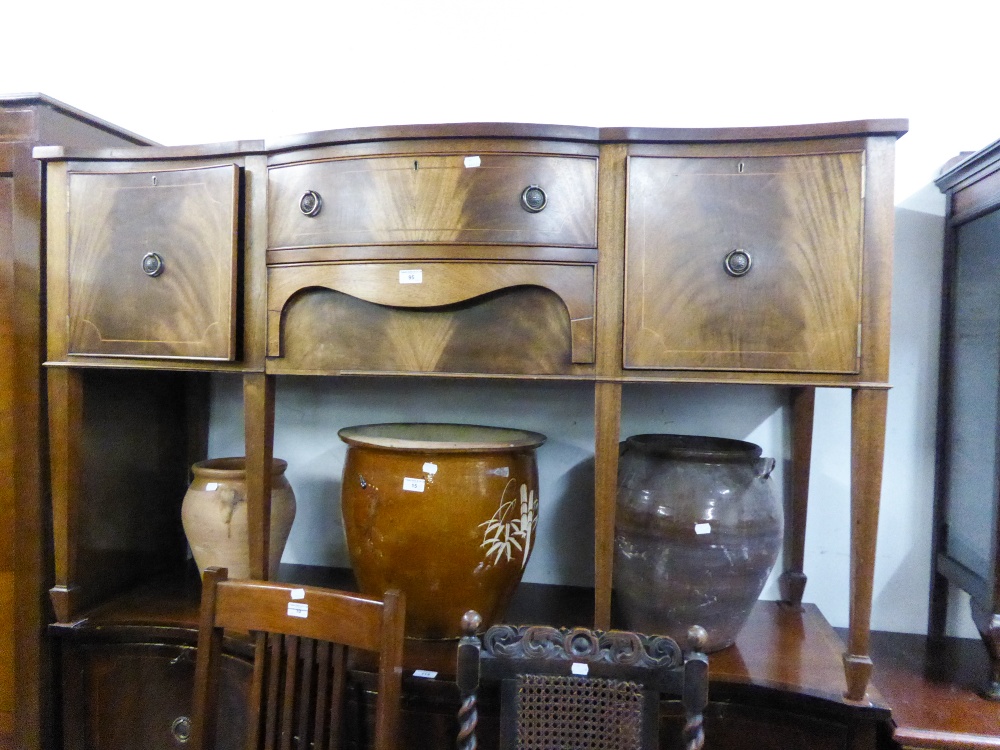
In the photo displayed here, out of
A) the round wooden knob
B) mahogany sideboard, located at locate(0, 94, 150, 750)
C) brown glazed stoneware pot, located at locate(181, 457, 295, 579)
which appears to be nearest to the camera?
the round wooden knob

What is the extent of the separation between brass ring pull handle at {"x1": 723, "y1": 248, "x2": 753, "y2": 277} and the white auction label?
711mm

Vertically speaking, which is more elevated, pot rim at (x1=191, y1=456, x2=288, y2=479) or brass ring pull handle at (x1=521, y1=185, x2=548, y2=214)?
brass ring pull handle at (x1=521, y1=185, x2=548, y2=214)

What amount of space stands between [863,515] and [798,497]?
43 cm

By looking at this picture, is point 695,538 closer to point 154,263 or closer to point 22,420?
point 154,263

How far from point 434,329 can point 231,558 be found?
2.51 feet

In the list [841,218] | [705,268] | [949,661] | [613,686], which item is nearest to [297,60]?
[705,268]

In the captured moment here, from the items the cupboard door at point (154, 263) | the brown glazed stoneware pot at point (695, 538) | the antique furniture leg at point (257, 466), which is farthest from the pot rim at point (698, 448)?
the cupboard door at point (154, 263)

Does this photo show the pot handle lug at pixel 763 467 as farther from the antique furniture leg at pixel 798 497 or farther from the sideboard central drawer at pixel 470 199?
the sideboard central drawer at pixel 470 199

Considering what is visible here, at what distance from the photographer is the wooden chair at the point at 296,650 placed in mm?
1028

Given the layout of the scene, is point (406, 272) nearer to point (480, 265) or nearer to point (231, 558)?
point (480, 265)

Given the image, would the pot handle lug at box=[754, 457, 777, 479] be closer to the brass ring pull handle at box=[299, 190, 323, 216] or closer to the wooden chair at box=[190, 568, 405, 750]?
the wooden chair at box=[190, 568, 405, 750]

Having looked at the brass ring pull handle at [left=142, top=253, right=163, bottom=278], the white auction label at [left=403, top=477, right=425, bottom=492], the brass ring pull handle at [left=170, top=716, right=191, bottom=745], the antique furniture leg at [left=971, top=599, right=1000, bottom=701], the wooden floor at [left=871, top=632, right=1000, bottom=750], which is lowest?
the brass ring pull handle at [left=170, top=716, right=191, bottom=745]

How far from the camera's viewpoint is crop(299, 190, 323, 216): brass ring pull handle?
1.27 metres

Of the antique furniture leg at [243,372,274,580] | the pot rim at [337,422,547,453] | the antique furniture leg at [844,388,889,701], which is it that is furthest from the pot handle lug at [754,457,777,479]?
the antique furniture leg at [243,372,274,580]
